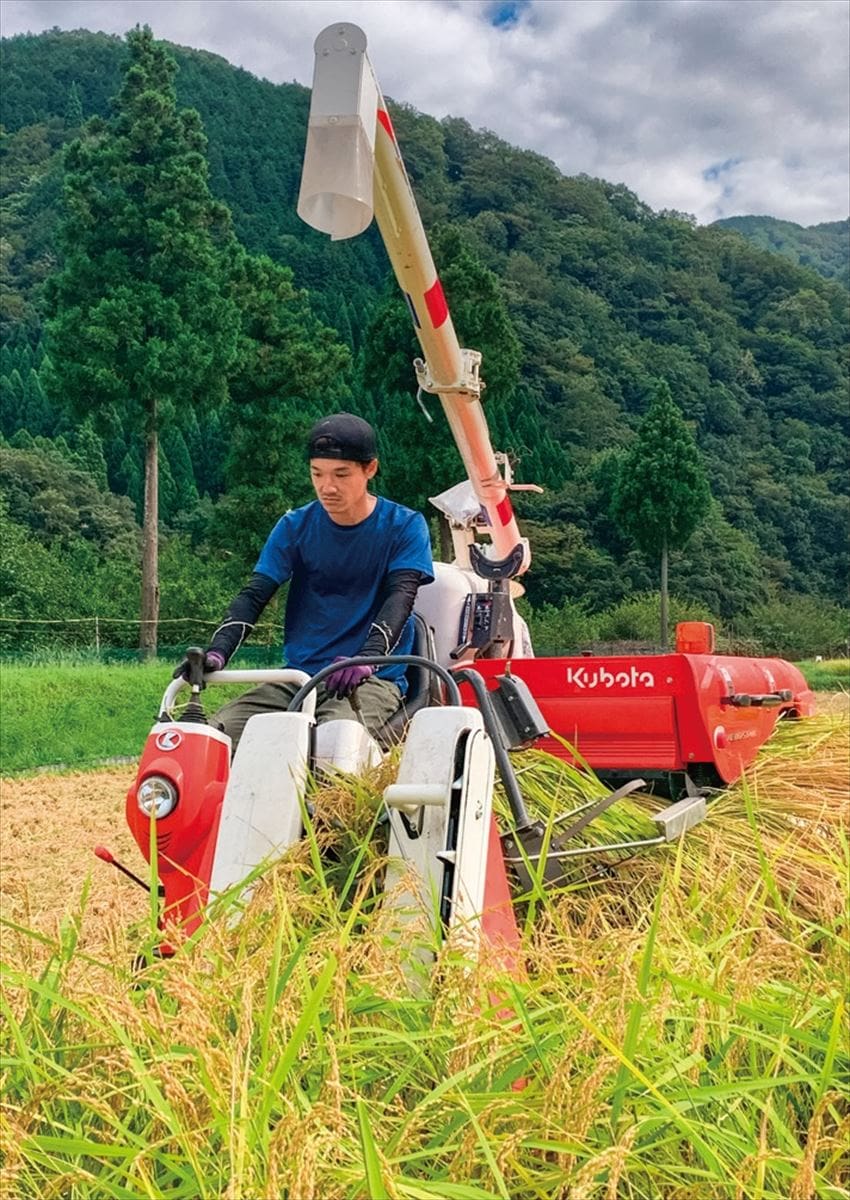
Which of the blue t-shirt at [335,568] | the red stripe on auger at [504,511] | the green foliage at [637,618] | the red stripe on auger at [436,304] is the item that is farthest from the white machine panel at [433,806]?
the green foliage at [637,618]

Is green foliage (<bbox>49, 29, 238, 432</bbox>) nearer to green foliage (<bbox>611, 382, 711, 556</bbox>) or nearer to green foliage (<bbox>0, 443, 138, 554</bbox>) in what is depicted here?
green foliage (<bbox>0, 443, 138, 554</bbox>)

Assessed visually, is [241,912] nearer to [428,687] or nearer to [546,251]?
[428,687]

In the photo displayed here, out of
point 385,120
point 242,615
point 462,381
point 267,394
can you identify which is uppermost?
point 267,394

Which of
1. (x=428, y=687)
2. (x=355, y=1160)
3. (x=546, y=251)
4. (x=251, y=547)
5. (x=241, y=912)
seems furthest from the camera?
(x=546, y=251)

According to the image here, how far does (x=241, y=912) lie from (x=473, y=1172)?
0.90 m

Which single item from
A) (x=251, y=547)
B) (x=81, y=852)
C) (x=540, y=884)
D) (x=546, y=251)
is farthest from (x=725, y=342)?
(x=540, y=884)

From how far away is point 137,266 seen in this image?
67.1 ft

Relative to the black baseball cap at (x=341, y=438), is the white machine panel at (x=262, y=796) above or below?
below

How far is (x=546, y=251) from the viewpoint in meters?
56.2

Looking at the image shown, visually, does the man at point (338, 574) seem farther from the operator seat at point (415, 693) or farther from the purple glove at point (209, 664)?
the purple glove at point (209, 664)

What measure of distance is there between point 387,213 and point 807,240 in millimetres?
124176

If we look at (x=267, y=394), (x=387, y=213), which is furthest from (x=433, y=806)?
(x=267, y=394)

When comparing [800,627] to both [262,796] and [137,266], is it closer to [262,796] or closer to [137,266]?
[137,266]

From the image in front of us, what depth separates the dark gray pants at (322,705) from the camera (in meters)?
3.32
